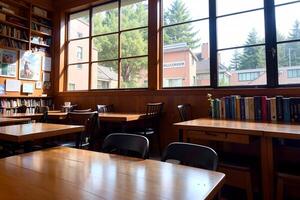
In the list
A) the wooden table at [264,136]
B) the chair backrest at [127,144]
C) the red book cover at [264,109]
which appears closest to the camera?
the chair backrest at [127,144]

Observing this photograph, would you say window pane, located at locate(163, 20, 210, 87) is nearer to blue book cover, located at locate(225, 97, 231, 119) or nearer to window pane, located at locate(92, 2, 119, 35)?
blue book cover, located at locate(225, 97, 231, 119)

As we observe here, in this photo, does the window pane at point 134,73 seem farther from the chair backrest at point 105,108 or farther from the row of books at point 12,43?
the row of books at point 12,43

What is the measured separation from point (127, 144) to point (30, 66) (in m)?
4.29

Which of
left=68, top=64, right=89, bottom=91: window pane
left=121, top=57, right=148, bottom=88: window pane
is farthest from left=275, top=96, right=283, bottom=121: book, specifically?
left=68, top=64, right=89, bottom=91: window pane

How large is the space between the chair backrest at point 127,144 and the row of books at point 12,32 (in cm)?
410

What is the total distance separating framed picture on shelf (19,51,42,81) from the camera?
4.62m

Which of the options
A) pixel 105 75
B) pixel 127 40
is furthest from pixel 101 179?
pixel 105 75

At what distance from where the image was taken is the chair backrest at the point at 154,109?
3293mm

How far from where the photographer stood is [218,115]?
2.74 metres

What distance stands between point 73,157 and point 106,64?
11.8ft

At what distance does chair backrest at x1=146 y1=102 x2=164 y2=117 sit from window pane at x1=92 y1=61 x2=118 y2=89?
1297 mm

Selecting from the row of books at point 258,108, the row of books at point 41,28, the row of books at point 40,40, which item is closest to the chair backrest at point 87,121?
the row of books at point 258,108

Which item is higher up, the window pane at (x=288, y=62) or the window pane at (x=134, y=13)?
the window pane at (x=134, y=13)

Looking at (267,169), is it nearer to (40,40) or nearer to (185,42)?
(185,42)
